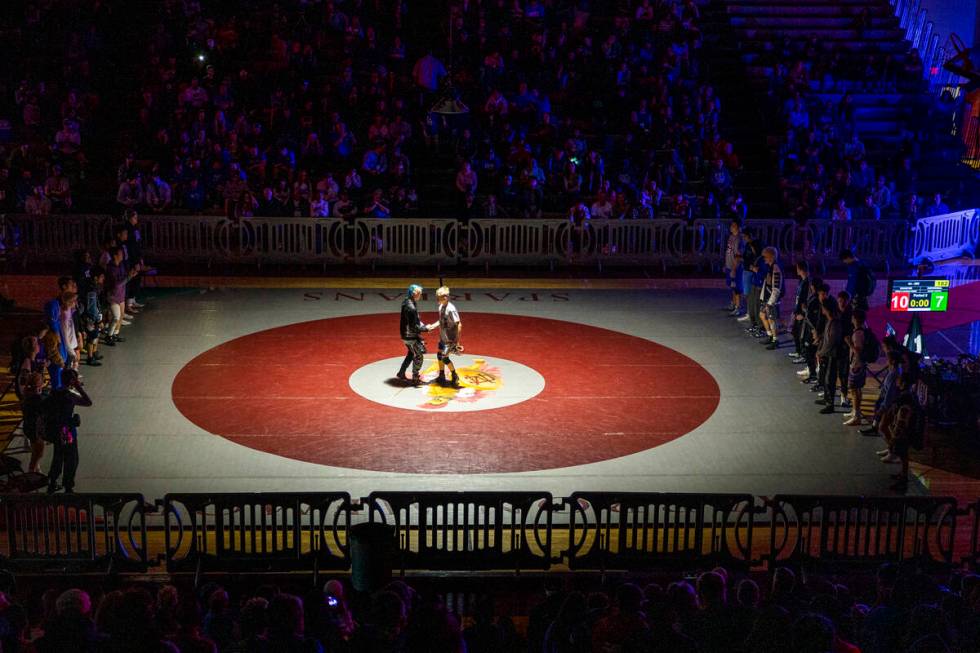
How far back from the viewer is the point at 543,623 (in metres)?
7.22

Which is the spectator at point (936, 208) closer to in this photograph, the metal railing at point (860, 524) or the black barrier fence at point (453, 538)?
the black barrier fence at point (453, 538)

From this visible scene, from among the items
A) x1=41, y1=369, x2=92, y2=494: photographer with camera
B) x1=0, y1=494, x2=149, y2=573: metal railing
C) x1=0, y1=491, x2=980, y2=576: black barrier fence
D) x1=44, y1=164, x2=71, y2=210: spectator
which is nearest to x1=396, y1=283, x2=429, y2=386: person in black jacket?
x1=41, y1=369, x2=92, y2=494: photographer with camera

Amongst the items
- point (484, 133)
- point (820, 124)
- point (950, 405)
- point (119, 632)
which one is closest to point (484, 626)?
point (119, 632)

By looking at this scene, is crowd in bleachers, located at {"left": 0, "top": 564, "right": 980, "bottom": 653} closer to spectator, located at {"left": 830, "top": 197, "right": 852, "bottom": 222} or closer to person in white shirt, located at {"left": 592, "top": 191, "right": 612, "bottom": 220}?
person in white shirt, located at {"left": 592, "top": 191, "right": 612, "bottom": 220}

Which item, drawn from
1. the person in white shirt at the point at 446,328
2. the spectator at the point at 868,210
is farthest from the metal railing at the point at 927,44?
the person in white shirt at the point at 446,328

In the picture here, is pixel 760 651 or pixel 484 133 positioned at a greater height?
pixel 484 133

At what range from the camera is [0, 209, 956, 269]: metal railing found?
Result: 23078 mm

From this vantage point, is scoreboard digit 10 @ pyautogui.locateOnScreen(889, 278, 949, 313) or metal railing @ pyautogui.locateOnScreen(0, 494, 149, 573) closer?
Result: metal railing @ pyautogui.locateOnScreen(0, 494, 149, 573)

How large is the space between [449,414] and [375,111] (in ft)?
46.3

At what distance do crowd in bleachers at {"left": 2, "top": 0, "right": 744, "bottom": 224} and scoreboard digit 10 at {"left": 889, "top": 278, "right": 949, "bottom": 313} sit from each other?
9049 millimetres

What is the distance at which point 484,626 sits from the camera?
6816 mm

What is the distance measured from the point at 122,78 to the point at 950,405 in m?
22.3

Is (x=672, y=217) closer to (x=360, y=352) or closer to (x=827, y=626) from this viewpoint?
(x=360, y=352)

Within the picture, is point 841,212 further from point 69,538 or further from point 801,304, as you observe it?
point 69,538
